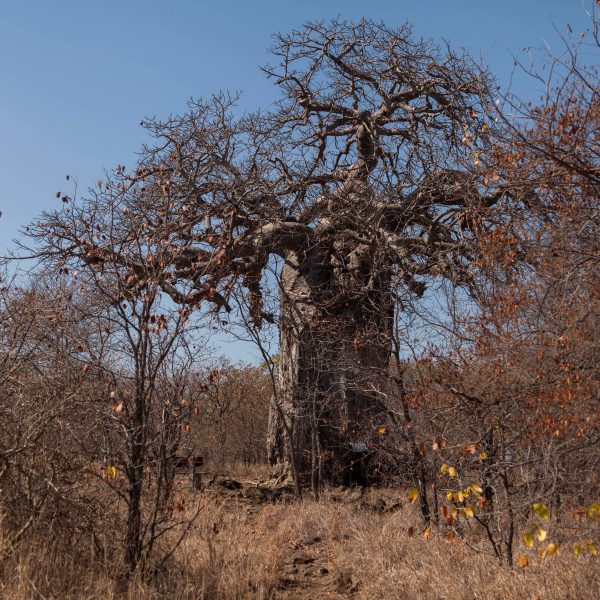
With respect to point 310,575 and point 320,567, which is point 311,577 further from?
point 320,567

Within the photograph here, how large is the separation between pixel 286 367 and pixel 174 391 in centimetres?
538

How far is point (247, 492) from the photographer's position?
376 inches

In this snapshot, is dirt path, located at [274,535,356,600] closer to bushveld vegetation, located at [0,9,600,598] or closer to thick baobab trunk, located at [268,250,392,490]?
bushveld vegetation, located at [0,9,600,598]

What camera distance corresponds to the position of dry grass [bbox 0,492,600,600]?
4117 millimetres

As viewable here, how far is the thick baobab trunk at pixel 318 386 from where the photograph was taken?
364 inches

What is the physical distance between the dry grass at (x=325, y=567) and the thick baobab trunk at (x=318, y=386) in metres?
2.21

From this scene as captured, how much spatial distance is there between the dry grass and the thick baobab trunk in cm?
221

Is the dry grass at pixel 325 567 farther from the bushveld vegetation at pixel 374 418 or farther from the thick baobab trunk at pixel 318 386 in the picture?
the thick baobab trunk at pixel 318 386

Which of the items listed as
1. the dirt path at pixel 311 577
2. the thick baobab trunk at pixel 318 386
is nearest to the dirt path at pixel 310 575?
the dirt path at pixel 311 577


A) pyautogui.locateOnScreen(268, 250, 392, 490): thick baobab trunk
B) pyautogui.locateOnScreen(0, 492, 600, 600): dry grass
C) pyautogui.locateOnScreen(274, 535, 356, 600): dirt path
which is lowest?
pyautogui.locateOnScreen(274, 535, 356, 600): dirt path

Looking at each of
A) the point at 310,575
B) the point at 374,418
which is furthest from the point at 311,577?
the point at 374,418

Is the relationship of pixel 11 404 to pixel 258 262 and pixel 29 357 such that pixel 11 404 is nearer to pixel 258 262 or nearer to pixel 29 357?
pixel 29 357

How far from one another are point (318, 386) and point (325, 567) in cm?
388

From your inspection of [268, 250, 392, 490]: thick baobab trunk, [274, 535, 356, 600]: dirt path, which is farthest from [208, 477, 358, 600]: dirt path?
[268, 250, 392, 490]: thick baobab trunk
